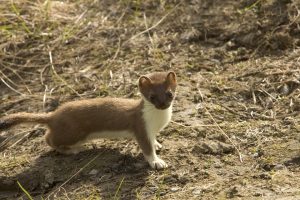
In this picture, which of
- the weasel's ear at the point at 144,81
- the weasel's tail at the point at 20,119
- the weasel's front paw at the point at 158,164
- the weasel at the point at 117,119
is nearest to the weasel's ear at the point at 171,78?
the weasel at the point at 117,119

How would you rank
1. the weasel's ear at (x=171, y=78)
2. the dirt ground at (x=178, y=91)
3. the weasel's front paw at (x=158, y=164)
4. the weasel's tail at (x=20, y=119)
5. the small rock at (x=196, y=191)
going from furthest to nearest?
1. the weasel's tail at (x=20, y=119)
2. the weasel's ear at (x=171, y=78)
3. the weasel's front paw at (x=158, y=164)
4. the dirt ground at (x=178, y=91)
5. the small rock at (x=196, y=191)

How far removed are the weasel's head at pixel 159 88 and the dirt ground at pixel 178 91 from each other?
50 cm

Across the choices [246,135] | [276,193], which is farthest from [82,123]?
[276,193]

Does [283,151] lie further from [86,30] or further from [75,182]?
[86,30]

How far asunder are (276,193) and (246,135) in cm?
98

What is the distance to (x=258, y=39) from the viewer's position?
6.56 meters

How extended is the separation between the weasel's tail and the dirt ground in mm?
326

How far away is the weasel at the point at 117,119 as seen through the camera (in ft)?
16.3

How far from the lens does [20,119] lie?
17.6 feet

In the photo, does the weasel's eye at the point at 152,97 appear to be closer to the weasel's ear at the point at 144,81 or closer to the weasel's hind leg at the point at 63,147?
the weasel's ear at the point at 144,81

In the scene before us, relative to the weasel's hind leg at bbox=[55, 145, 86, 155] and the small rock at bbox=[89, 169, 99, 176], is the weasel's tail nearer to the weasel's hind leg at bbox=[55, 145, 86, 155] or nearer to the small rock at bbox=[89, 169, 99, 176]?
the weasel's hind leg at bbox=[55, 145, 86, 155]

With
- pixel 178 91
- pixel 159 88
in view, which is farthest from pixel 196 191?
pixel 178 91

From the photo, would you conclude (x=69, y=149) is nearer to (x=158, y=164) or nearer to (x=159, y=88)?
(x=158, y=164)

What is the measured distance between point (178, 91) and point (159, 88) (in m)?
1.06
